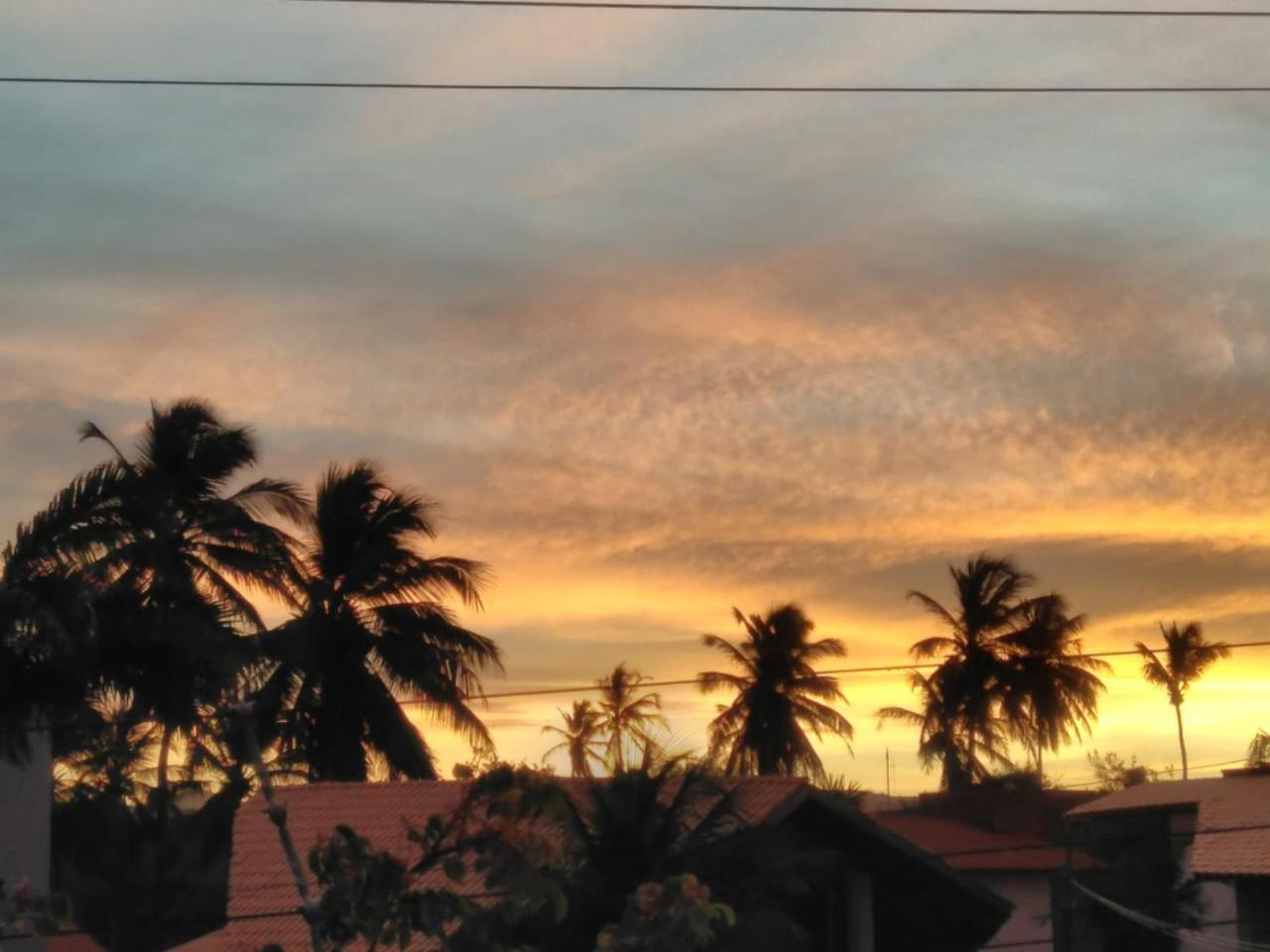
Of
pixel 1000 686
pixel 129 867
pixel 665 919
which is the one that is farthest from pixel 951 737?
pixel 665 919

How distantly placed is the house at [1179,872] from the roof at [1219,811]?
0.07 feet

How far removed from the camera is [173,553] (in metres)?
28.1

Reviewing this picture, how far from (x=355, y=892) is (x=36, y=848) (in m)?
21.3

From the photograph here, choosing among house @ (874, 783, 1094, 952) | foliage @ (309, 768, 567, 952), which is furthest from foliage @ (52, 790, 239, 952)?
foliage @ (309, 768, 567, 952)

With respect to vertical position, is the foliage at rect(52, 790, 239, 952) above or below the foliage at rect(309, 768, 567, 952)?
below

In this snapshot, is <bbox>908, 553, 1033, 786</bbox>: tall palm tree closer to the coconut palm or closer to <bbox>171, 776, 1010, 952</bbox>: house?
the coconut palm

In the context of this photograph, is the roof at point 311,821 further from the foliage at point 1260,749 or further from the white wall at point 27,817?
the foliage at point 1260,749

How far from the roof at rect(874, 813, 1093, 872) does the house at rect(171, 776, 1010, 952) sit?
46.9ft

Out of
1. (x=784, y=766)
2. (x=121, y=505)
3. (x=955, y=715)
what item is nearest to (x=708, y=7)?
(x=121, y=505)

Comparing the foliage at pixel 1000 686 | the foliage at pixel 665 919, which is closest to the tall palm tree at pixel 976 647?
the foliage at pixel 1000 686

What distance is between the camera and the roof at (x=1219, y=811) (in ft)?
103

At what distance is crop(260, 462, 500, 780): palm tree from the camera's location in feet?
99.6

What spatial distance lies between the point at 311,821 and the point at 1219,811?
19746 mm

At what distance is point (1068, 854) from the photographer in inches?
1144
